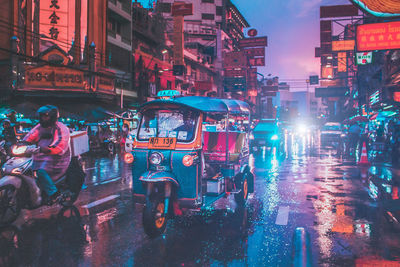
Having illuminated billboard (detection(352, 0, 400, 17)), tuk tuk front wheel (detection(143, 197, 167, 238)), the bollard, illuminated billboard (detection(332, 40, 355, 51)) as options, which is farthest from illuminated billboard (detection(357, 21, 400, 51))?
tuk tuk front wheel (detection(143, 197, 167, 238))

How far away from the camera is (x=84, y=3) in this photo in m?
27.6

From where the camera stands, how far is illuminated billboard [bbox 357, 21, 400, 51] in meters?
19.3

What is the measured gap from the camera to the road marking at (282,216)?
639 cm

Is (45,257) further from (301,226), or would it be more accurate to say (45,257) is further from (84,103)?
(84,103)

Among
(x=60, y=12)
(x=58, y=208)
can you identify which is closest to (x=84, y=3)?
(x=60, y=12)

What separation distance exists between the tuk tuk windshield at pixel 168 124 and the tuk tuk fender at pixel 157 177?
2.74 feet

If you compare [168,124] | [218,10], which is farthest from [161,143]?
[218,10]

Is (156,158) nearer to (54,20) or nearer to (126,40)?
(54,20)

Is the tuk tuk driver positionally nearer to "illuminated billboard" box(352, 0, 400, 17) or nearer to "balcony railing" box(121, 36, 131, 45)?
"illuminated billboard" box(352, 0, 400, 17)

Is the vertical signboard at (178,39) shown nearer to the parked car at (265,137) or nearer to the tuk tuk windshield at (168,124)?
the parked car at (265,137)

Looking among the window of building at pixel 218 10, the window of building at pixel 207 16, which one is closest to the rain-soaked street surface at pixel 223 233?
the window of building at pixel 207 16

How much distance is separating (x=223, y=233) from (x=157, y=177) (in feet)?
5.12

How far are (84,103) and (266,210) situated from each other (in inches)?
895

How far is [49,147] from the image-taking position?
6406mm
